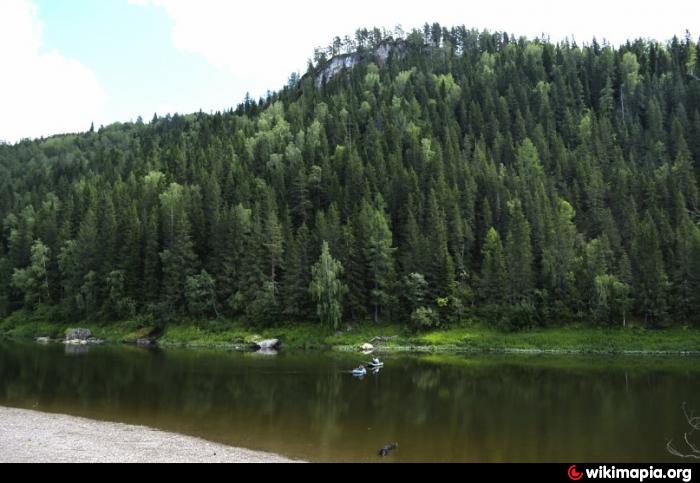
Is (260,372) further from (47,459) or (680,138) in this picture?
(680,138)

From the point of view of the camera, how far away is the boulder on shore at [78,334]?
4289 inches

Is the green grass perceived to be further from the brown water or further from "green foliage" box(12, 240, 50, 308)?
"green foliage" box(12, 240, 50, 308)

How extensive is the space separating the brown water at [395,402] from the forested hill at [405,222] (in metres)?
22.0

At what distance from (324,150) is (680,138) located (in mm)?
94419

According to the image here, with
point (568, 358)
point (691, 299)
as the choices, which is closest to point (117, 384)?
point (568, 358)

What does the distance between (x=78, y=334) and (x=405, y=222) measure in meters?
69.0

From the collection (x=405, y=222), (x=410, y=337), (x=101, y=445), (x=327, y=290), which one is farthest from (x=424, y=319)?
(x=101, y=445)

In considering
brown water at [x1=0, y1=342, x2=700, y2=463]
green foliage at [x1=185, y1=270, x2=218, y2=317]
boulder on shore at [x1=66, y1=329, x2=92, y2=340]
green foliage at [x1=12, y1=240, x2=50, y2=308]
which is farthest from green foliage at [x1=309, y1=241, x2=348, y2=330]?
green foliage at [x1=12, y1=240, x2=50, y2=308]

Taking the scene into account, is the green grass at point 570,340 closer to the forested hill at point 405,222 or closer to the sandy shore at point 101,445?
the forested hill at point 405,222

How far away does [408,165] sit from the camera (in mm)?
148000

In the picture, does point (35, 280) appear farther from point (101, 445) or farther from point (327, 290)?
point (101, 445)

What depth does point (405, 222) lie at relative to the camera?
12219cm

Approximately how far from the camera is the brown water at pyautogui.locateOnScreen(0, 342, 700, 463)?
31.3m

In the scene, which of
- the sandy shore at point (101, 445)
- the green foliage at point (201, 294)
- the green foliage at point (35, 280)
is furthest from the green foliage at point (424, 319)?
the green foliage at point (35, 280)
